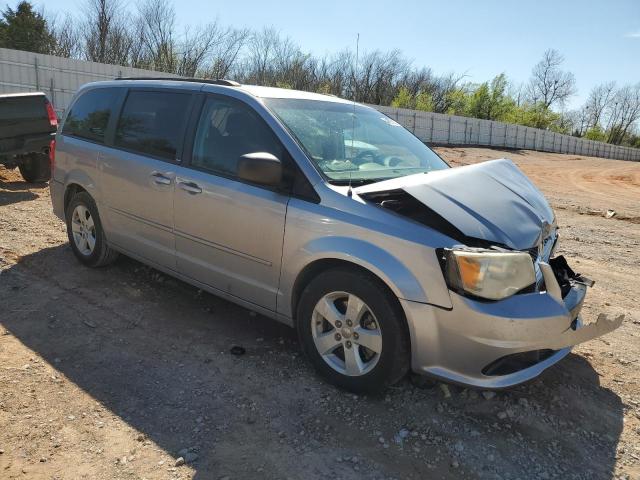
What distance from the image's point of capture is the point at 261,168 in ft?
10.3

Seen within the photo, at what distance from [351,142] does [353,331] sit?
1.41 metres

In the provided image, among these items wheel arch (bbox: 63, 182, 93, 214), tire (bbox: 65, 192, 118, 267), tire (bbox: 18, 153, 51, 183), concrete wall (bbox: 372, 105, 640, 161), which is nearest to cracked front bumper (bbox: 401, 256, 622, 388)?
tire (bbox: 65, 192, 118, 267)

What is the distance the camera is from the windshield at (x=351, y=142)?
11.2 feet

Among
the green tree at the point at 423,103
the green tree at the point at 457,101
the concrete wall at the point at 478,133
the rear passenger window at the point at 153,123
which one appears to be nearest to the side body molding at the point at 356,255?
the rear passenger window at the point at 153,123

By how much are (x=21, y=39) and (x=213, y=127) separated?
38.3 metres

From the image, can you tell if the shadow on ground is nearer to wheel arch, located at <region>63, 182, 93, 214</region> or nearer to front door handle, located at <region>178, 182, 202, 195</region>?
front door handle, located at <region>178, 182, 202, 195</region>

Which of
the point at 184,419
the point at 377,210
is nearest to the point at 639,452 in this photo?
the point at 377,210

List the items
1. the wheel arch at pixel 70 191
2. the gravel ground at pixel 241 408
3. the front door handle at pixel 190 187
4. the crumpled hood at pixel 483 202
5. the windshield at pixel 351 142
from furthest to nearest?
the wheel arch at pixel 70 191
the front door handle at pixel 190 187
the windshield at pixel 351 142
the crumpled hood at pixel 483 202
the gravel ground at pixel 241 408

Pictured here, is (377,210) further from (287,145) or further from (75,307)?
(75,307)

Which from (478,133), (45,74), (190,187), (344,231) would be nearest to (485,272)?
(344,231)

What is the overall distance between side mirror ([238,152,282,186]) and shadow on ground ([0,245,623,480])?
128cm

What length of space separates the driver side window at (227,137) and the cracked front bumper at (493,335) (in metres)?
1.50

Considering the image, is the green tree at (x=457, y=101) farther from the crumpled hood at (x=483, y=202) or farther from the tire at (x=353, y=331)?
the tire at (x=353, y=331)

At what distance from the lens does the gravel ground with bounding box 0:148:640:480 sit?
2.58 metres
